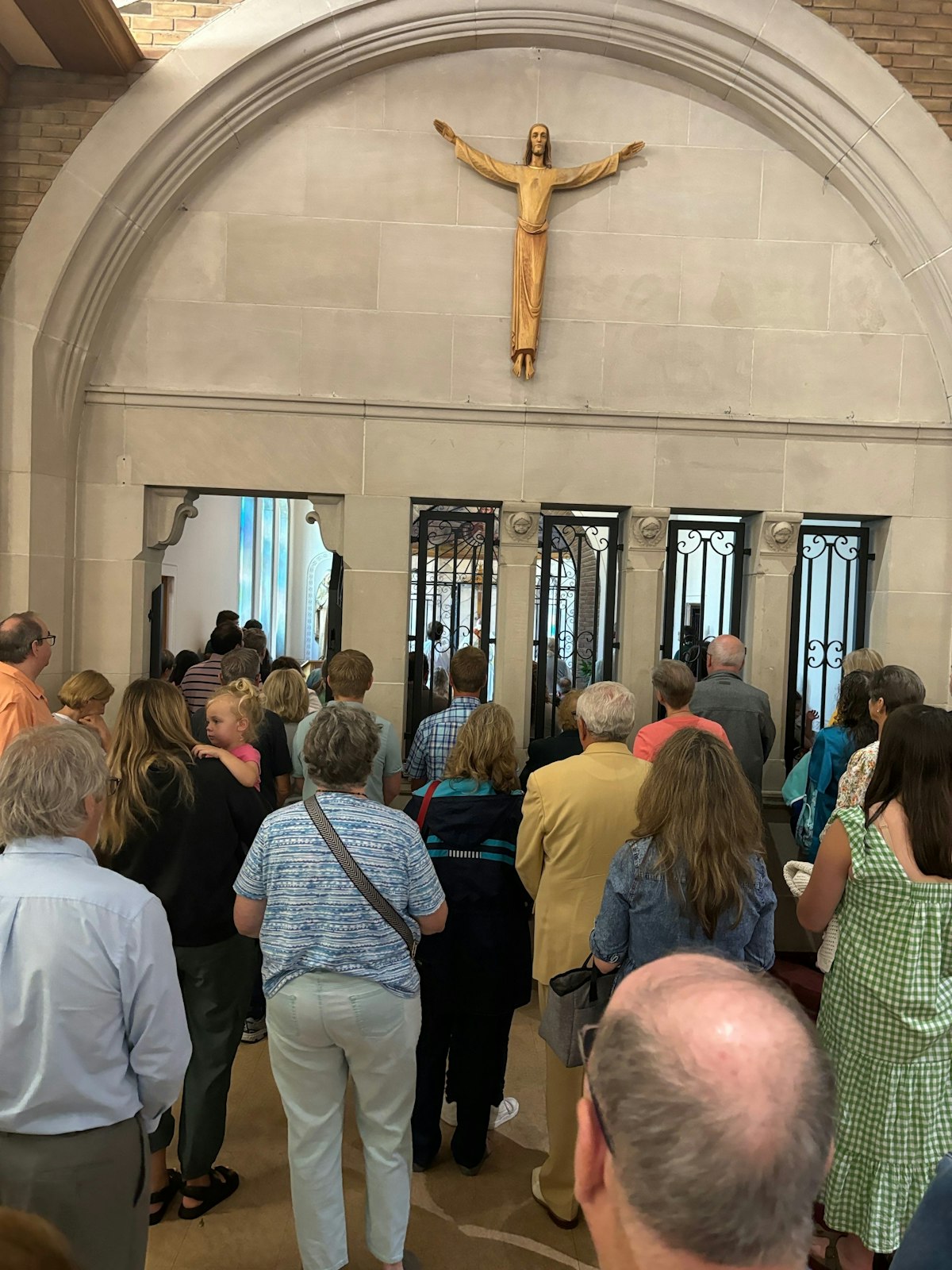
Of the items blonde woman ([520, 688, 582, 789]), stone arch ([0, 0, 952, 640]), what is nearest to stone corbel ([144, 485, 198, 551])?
stone arch ([0, 0, 952, 640])

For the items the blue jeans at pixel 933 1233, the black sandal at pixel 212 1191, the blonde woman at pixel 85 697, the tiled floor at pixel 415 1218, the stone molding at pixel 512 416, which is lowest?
the tiled floor at pixel 415 1218

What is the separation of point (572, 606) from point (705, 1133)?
5.73 meters

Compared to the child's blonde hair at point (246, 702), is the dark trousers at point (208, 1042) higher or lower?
lower

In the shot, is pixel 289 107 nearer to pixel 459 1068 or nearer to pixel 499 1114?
pixel 459 1068

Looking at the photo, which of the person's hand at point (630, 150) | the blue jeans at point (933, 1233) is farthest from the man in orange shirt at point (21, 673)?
the person's hand at point (630, 150)

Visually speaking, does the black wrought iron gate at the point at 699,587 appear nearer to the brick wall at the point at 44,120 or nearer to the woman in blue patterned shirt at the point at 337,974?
the woman in blue patterned shirt at the point at 337,974

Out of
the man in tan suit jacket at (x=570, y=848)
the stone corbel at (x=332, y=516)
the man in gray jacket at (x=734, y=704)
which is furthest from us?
the stone corbel at (x=332, y=516)

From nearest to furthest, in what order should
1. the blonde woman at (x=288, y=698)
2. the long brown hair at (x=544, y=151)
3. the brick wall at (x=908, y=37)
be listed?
1. the blonde woman at (x=288, y=698)
2. the brick wall at (x=908, y=37)
3. the long brown hair at (x=544, y=151)

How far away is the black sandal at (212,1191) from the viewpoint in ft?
10.4

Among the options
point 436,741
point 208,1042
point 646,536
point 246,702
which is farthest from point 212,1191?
point 646,536

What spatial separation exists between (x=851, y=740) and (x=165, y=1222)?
3176mm

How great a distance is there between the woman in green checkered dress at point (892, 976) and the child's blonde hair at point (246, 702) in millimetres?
2055

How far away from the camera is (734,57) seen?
590cm

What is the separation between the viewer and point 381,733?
419 centimetres
